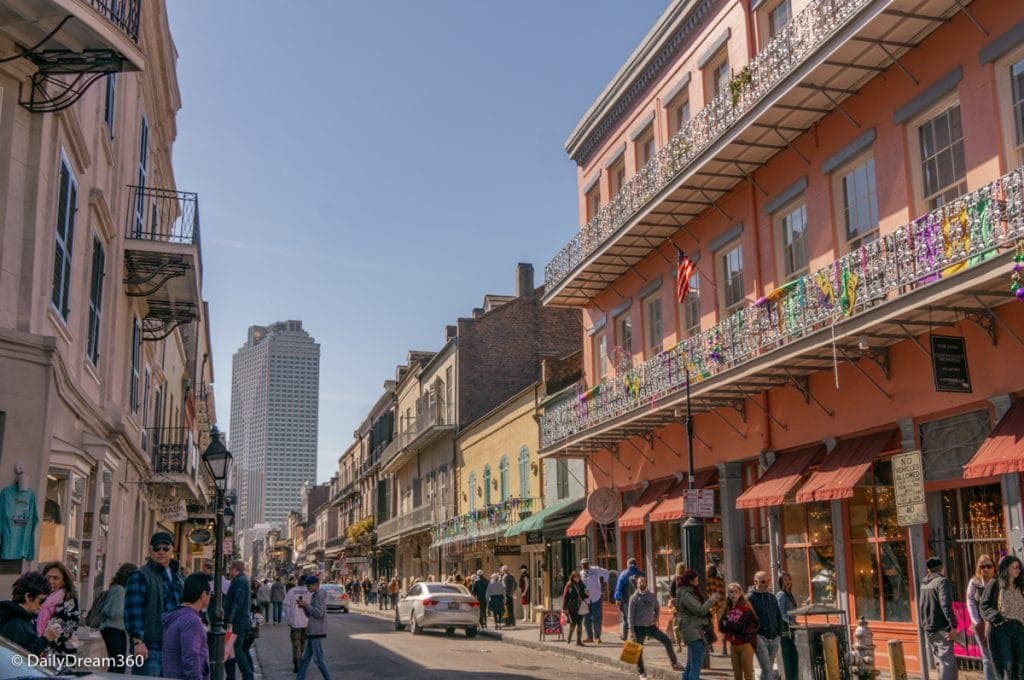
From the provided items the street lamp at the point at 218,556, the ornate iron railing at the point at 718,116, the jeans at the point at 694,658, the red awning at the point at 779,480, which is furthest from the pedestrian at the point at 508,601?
the jeans at the point at 694,658

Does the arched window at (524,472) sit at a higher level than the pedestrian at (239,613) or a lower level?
higher

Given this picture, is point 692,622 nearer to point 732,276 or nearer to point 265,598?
point 732,276

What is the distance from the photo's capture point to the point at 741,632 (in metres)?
12.0

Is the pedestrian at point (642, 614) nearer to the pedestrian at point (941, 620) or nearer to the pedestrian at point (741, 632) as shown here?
the pedestrian at point (741, 632)

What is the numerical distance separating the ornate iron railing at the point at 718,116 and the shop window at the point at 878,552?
20.7ft

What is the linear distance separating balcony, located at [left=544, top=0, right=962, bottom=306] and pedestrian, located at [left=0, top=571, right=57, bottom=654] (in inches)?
465

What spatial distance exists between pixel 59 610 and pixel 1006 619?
9304 millimetres

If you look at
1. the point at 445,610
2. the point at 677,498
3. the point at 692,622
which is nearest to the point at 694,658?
the point at 692,622

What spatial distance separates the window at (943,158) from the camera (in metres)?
13.4

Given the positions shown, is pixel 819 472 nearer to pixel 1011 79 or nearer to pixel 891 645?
pixel 891 645

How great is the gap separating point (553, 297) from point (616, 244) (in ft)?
14.1

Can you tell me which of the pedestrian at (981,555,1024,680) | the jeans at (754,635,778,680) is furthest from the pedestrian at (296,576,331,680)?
the pedestrian at (981,555,1024,680)

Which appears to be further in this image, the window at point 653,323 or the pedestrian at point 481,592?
the pedestrian at point 481,592

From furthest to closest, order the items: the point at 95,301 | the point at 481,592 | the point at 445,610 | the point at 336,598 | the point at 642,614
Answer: the point at 336,598 < the point at 481,592 < the point at 445,610 < the point at 642,614 < the point at 95,301
